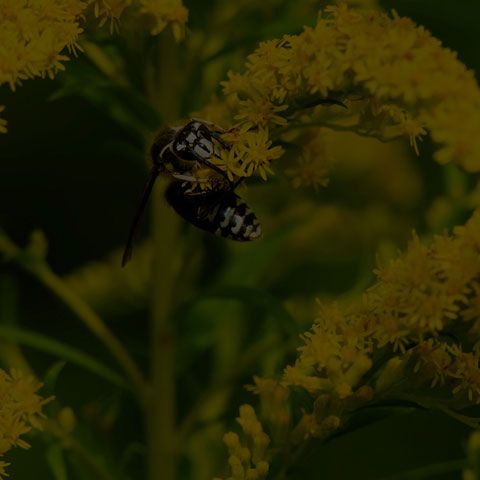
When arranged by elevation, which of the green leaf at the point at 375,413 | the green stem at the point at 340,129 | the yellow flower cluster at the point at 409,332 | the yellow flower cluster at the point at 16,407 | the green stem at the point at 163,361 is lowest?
the green stem at the point at 163,361

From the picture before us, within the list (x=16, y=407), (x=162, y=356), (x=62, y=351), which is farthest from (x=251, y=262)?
(x=16, y=407)

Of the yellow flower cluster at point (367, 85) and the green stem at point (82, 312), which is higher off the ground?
the yellow flower cluster at point (367, 85)

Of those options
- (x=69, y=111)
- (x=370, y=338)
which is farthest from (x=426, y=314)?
(x=69, y=111)

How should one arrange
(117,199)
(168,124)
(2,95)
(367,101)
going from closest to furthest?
(367,101) < (168,124) < (117,199) < (2,95)

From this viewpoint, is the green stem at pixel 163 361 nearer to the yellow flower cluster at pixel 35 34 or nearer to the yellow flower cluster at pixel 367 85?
the yellow flower cluster at pixel 367 85

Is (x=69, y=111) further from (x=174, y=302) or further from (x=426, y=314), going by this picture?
(x=426, y=314)

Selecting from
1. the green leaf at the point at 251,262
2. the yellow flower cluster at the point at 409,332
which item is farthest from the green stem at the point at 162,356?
the yellow flower cluster at the point at 409,332

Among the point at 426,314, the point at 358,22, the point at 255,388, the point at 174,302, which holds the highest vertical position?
the point at 358,22

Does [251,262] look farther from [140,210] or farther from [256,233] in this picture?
[140,210]
